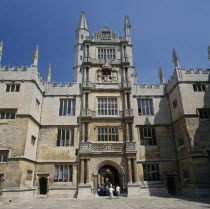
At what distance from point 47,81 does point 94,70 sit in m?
6.78

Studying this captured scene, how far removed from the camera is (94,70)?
26.4 meters

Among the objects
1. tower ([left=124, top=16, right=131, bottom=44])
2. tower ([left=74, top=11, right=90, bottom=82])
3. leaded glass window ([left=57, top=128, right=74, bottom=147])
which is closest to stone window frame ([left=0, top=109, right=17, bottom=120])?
leaded glass window ([left=57, top=128, right=74, bottom=147])

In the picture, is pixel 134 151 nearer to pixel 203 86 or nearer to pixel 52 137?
pixel 52 137

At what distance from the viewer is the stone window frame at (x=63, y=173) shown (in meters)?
20.9

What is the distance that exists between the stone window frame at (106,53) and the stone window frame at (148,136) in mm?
11674

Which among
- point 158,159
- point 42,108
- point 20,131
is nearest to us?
point 20,131

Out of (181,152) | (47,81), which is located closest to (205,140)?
(181,152)

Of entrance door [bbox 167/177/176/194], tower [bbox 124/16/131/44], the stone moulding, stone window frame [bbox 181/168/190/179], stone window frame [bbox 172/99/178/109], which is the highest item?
tower [bbox 124/16/131/44]

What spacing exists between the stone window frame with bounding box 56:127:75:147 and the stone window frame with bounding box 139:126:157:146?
28.3 ft

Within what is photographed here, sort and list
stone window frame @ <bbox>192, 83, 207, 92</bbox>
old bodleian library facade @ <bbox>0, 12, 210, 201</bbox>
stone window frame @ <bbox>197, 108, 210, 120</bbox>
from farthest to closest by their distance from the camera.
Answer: stone window frame @ <bbox>192, 83, 207, 92</bbox>, stone window frame @ <bbox>197, 108, 210, 120</bbox>, old bodleian library facade @ <bbox>0, 12, 210, 201</bbox>

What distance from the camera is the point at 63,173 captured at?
21094 millimetres

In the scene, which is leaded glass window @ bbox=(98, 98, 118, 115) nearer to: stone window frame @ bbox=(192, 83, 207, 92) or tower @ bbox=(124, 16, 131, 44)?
stone window frame @ bbox=(192, 83, 207, 92)

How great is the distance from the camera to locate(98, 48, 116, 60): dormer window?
27.8 m

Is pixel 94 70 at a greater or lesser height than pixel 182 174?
greater
